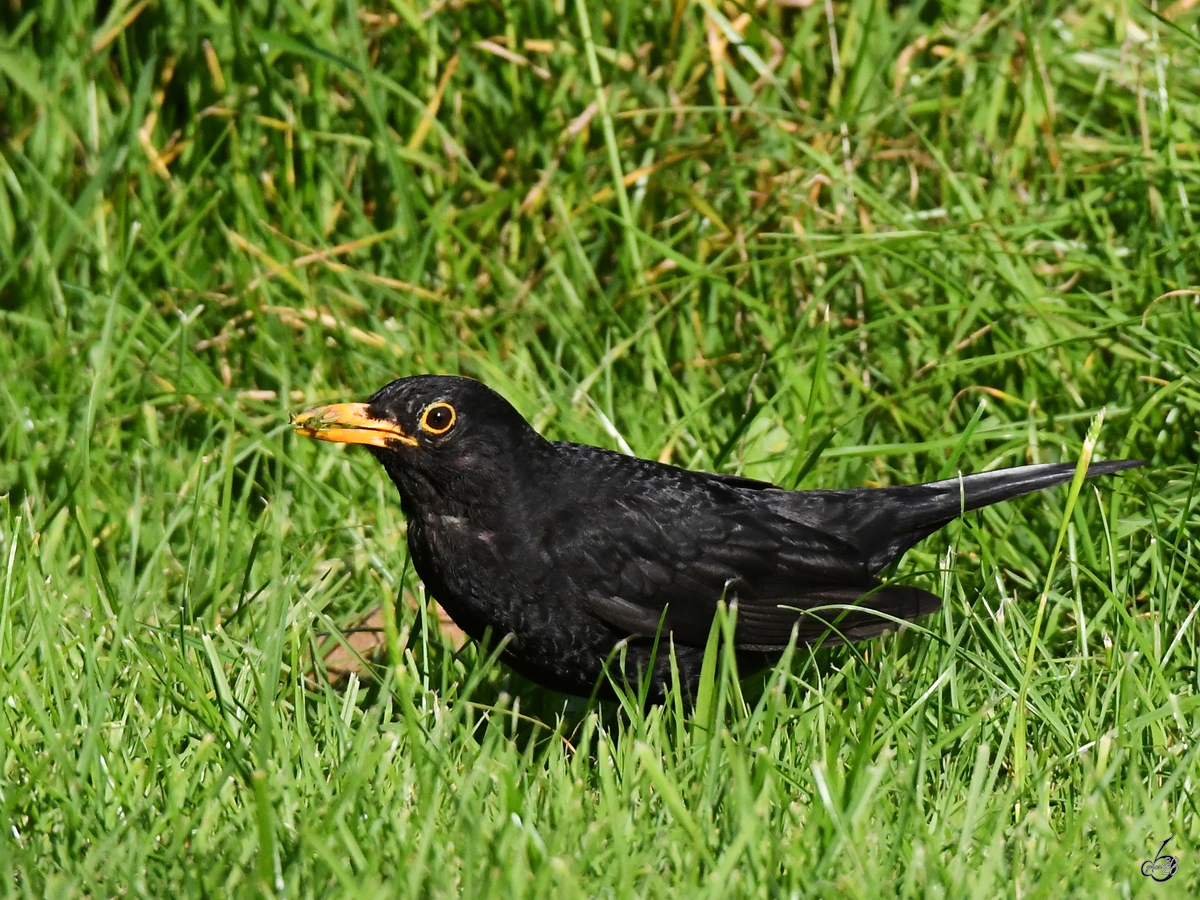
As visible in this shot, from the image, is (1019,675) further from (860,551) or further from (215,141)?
(215,141)

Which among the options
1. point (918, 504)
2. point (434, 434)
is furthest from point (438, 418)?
point (918, 504)

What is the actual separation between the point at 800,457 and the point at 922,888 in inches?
74.1

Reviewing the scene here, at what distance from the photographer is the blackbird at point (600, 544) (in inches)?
145

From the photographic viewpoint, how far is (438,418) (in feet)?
12.3

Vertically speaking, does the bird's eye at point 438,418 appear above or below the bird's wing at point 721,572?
above

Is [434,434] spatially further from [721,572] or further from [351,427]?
[721,572]

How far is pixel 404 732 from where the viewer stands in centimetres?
339

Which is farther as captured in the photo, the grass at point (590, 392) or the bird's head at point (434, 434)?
the bird's head at point (434, 434)

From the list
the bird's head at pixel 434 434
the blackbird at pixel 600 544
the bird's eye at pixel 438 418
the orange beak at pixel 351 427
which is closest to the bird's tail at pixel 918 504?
the blackbird at pixel 600 544

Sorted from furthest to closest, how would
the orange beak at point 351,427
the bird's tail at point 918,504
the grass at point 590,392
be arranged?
1. the bird's tail at point 918,504
2. the orange beak at point 351,427
3. the grass at point 590,392

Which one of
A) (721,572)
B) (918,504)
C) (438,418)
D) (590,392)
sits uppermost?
(438,418)

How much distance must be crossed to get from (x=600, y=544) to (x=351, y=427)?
725 millimetres

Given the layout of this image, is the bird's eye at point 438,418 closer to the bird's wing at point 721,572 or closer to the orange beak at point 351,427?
the orange beak at point 351,427

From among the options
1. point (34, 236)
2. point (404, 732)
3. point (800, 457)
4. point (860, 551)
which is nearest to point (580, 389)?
point (800, 457)
